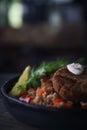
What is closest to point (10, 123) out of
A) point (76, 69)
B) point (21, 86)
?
point (21, 86)

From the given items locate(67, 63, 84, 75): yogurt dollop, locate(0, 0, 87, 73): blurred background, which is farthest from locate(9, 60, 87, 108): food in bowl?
locate(0, 0, 87, 73): blurred background

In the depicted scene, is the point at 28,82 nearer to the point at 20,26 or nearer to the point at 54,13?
the point at 20,26

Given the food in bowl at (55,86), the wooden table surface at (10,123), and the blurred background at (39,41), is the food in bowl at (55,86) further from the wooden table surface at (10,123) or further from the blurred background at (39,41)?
the blurred background at (39,41)

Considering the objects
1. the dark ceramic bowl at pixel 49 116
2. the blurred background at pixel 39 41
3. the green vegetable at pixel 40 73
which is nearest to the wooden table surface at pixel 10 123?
the dark ceramic bowl at pixel 49 116

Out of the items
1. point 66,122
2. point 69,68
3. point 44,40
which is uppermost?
point 69,68

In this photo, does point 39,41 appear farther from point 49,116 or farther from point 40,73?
point 49,116

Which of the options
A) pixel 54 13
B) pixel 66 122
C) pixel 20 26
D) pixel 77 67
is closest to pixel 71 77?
pixel 77 67
